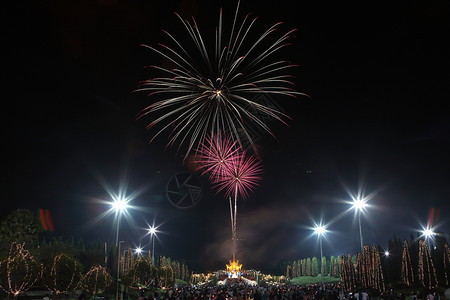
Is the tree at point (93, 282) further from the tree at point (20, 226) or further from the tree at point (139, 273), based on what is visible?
the tree at point (20, 226)

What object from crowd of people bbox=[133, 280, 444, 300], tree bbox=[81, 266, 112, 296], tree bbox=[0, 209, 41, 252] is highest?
tree bbox=[0, 209, 41, 252]

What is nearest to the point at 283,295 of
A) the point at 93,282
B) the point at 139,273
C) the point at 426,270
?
the point at 93,282

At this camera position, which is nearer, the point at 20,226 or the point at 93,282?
the point at 93,282

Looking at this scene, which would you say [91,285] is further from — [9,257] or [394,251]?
[394,251]

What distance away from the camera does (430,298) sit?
26078 mm

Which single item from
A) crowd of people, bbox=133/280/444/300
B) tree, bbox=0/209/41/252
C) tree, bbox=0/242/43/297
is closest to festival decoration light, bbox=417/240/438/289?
crowd of people, bbox=133/280/444/300

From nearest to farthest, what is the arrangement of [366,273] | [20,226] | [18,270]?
[18,270], [366,273], [20,226]

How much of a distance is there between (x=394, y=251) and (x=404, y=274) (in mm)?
11622

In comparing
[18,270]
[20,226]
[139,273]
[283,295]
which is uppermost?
[20,226]

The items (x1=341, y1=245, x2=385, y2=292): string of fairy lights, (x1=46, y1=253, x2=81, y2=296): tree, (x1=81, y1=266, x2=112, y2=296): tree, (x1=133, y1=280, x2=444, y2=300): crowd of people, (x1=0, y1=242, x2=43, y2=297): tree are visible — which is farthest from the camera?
(x1=341, y1=245, x2=385, y2=292): string of fairy lights

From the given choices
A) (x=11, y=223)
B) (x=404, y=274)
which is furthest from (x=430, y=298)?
(x=11, y=223)

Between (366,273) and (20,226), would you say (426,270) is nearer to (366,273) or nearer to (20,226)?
(366,273)

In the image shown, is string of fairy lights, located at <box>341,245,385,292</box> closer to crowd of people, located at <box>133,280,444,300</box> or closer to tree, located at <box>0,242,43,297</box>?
crowd of people, located at <box>133,280,444,300</box>

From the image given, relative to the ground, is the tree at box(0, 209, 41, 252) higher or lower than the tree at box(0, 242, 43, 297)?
higher
